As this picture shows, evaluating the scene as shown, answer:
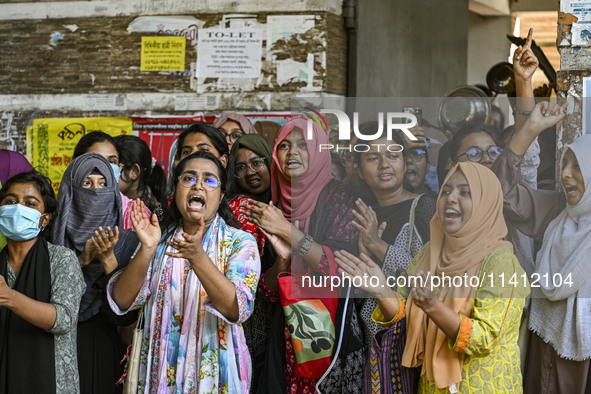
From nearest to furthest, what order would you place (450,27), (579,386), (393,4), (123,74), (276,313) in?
(579,386)
(276,313)
(123,74)
(393,4)
(450,27)

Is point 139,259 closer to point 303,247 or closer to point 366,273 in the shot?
point 303,247

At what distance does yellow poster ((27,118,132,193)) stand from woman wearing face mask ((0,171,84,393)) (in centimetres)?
311

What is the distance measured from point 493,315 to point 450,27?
626cm

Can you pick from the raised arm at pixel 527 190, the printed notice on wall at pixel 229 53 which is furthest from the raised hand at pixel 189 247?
the printed notice on wall at pixel 229 53

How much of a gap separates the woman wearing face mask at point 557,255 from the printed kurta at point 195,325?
1244 millimetres

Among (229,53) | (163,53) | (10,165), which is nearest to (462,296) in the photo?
(10,165)

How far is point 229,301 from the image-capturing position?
3.34 metres

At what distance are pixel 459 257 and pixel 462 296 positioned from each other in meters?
0.17

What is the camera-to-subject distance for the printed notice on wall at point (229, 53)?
6.51m

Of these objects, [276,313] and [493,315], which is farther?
[276,313]

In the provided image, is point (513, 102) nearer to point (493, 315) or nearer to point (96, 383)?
point (493, 315)

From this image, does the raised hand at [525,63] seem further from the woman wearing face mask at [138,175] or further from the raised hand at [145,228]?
the woman wearing face mask at [138,175]

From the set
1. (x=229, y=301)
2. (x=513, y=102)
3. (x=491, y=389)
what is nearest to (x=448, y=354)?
(x=491, y=389)

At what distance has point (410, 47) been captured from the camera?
26.2ft
